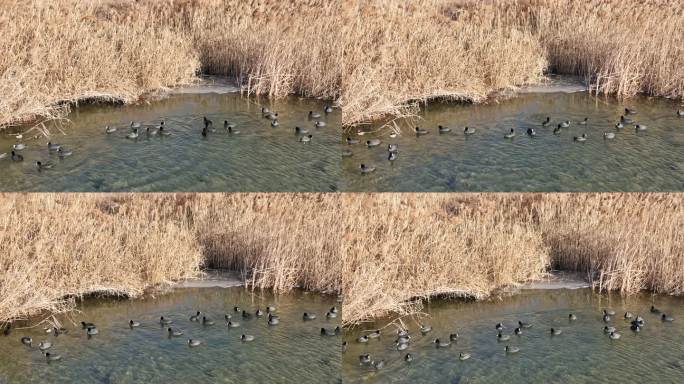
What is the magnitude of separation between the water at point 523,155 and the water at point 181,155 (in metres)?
0.70

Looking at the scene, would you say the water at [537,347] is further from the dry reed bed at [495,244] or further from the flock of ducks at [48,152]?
the flock of ducks at [48,152]

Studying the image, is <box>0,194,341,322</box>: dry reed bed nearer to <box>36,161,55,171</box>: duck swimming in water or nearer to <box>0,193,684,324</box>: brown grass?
<box>0,193,684,324</box>: brown grass

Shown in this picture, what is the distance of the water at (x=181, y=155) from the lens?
13.4 meters

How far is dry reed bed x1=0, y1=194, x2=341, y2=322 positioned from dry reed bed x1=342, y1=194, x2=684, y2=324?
4.06 ft

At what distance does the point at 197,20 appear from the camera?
1772 cm

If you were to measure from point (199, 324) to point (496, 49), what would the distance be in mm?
7402

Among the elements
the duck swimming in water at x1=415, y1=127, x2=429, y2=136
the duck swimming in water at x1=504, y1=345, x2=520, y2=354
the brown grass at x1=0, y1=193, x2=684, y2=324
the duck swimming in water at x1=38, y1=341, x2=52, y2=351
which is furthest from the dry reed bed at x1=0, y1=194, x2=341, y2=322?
the duck swimming in water at x1=504, y1=345, x2=520, y2=354

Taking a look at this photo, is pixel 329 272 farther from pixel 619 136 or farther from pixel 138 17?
pixel 138 17

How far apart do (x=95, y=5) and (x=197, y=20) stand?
229 centimetres

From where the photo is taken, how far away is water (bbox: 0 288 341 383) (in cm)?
1192

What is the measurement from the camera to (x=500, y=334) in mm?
13062

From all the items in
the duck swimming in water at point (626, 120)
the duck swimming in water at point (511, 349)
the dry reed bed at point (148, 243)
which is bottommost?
the duck swimming in water at point (511, 349)

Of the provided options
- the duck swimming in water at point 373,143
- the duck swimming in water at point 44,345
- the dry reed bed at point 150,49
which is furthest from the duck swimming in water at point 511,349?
the duck swimming in water at point 44,345

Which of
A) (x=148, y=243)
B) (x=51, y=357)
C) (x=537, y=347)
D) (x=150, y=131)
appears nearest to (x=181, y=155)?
(x=150, y=131)
